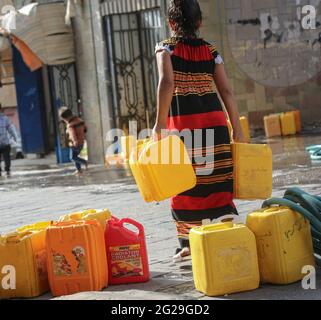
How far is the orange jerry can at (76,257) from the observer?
19.9 feet

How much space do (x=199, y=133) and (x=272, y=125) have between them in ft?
43.3

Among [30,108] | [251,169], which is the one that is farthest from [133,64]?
[251,169]

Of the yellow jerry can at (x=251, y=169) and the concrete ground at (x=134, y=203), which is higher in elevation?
the yellow jerry can at (x=251, y=169)

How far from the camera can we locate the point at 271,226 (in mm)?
5855

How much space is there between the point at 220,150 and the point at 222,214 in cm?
46

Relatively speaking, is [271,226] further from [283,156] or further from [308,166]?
[283,156]

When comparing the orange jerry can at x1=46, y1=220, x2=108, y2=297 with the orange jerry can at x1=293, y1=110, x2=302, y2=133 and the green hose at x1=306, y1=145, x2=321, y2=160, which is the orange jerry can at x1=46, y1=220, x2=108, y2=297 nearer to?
the green hose at x1=306, y1=145, x2=321, y2=160

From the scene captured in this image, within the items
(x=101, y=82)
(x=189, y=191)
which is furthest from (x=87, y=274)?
(x=101, y=82)

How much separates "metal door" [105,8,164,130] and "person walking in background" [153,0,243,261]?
12.9 metres

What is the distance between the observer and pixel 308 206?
6.09 metres

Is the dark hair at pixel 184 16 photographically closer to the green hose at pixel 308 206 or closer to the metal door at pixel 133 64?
the green hose at pixel 308 206

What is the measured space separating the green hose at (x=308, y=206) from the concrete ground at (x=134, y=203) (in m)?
0.24

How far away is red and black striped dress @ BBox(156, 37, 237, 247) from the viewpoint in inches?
262

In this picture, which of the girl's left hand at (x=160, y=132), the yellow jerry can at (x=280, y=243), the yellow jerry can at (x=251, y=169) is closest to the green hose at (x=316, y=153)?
the yellow jerry can at (x=251, y=169)
